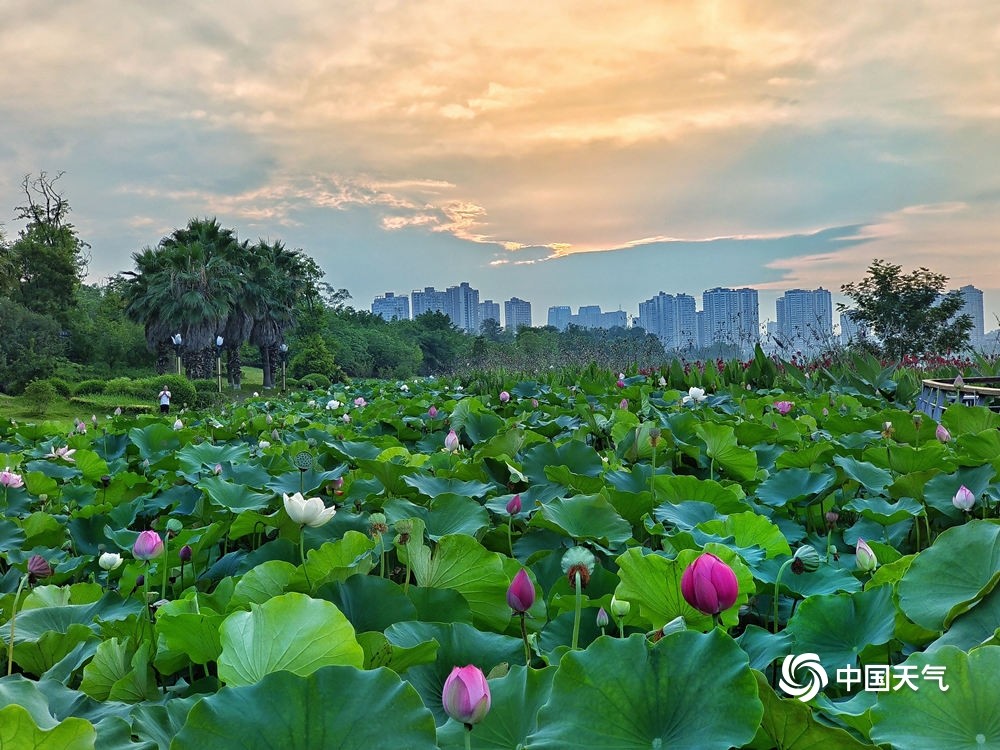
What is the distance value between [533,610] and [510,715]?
272 mm

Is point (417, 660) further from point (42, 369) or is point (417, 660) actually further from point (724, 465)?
point (42, 369)

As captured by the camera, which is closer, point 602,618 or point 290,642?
point 290,642

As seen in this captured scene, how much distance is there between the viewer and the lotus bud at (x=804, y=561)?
0.86 metres

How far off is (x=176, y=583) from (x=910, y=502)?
1236 mm

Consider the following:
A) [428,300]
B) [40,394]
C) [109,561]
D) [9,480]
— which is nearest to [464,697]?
[109,561]

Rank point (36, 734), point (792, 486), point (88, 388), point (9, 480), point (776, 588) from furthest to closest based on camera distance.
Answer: point (88, 388) < point (9, 480) < point (792, 486) < point (776, 588) < point (36, 734)

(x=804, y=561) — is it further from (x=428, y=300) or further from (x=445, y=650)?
(x=428, y=300)

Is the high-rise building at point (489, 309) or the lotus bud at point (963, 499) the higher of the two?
the high-rise building at point (489, 309)

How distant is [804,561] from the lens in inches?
34.5

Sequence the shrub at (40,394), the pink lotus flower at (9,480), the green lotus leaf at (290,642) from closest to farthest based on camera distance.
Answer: the green lotus leaf at (290,642) → the pink lotus flower at (9,480) → the shrub at (40,394)

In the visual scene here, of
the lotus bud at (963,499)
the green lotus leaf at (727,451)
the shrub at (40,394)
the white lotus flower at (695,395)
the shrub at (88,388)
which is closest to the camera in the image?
the lotus bud at (963,499)

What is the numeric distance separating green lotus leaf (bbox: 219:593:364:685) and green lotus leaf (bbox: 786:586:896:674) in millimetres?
465

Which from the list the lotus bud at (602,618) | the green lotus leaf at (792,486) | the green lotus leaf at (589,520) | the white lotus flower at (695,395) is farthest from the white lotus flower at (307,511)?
the white lotus flower at (695,395)

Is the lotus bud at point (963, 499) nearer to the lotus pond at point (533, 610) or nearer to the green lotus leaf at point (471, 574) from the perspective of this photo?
the lotus pond at point (533, 610)
